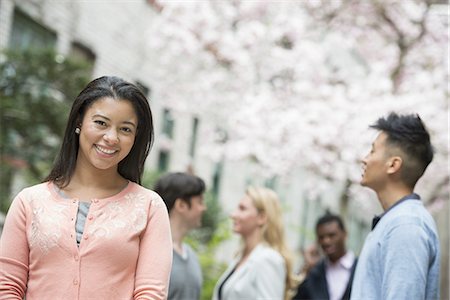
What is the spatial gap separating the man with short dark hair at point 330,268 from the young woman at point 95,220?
4.69 meters

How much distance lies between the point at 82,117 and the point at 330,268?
517 cm

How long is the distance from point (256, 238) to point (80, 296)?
12.2ft

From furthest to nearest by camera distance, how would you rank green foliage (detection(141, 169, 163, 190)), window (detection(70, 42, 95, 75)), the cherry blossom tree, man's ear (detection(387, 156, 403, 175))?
green foliage (detection(141, 169, 163, 190)) → window (detection(70, 42, 95, 75)) → the cherry blossom tree → man's ear (detection(387, 156, 403, 175))

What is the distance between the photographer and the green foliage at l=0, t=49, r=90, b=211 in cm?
998

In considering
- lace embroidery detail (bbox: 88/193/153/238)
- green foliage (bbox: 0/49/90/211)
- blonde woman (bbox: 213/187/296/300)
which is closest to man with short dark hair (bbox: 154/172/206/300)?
blonde woman (bbox: 213/187/296/300)

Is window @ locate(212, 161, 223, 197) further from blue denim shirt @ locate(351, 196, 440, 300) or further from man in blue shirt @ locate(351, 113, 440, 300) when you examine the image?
blue denim shirt @ locate(351, 196, 440, 300)

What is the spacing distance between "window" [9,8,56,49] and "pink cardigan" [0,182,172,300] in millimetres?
9772

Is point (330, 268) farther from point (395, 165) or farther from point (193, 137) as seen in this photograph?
point (193, 137)

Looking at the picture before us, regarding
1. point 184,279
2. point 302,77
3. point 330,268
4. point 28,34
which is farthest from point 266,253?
point 302,77

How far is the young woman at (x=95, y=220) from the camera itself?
10.2 feet

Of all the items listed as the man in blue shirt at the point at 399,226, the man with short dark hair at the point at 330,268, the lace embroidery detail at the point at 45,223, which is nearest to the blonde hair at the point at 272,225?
the man with short dark hair at the point at 330,268

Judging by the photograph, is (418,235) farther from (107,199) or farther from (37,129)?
(37,129)

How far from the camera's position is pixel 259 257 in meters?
6.40

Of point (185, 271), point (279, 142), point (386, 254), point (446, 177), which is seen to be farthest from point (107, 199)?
point (446, 177)
